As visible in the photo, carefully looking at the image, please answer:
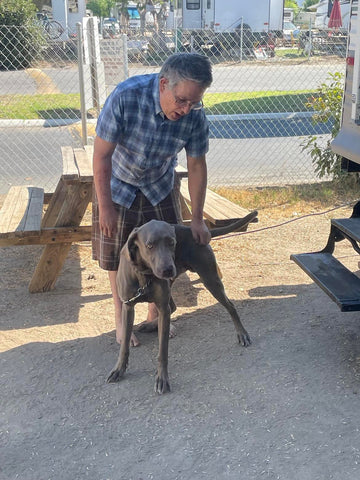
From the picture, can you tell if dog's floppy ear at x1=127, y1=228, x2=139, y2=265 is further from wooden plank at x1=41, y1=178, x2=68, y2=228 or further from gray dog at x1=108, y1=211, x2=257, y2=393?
wooden plank at x1=41, y1=178, x2=68, y2=228

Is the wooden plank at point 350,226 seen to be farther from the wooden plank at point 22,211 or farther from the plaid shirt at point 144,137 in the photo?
the wooden plank at point 22,211

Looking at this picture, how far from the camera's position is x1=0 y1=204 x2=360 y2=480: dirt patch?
9.04 ft

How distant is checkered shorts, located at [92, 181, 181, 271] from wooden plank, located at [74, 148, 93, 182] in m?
0.48

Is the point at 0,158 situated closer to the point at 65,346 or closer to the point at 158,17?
the point at 65,346

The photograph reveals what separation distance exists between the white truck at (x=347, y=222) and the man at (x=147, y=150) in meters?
0.79

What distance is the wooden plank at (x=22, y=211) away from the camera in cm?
452

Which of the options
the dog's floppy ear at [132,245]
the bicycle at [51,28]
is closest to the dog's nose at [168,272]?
the dog's floppy ear at [132,245]

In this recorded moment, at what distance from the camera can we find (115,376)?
3.43m

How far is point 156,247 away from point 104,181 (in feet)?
1.99

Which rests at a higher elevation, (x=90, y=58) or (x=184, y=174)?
(x=90, y=58)

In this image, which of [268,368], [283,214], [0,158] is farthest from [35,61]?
[268,368]

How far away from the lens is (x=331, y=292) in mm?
3457

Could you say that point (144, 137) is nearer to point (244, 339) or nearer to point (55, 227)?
point (244, 339)

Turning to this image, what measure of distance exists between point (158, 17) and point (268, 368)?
47.4 m
